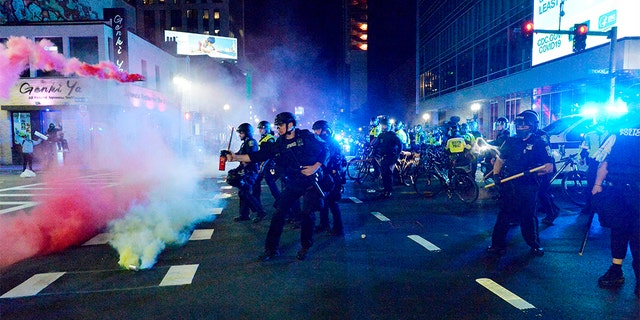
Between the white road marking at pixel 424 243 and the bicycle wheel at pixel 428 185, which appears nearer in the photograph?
the white road marking at pixel 424 243

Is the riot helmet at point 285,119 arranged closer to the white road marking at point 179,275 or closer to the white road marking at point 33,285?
the white road marking at point 179,275

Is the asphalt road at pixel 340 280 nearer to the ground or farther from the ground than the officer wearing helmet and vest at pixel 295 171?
nearer to the ground

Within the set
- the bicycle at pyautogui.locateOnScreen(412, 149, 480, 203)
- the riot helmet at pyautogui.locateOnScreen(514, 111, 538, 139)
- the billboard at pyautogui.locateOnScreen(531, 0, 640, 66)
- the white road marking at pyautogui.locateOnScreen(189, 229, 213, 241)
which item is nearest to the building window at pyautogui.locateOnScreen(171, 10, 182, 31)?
the billboard at pyautogui.locateOnScreen(531, 0, 640, 66)

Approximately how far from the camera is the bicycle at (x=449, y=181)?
33.0 feet

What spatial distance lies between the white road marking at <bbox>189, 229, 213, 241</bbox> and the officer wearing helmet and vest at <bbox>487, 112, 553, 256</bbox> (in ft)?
13.7

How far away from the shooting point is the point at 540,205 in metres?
8.95

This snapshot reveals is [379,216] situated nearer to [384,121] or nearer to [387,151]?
[387,151]

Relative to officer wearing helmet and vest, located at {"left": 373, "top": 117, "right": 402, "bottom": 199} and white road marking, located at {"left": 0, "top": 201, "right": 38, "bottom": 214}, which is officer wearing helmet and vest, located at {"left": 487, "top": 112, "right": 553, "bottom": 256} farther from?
white road marking, located at {"left": 0, "top": 201, "right": 38, "bottom": 214}

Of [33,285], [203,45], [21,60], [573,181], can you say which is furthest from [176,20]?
[33,285]

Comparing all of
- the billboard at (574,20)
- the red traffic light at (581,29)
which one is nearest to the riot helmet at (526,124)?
the red traffic light at (581,29)

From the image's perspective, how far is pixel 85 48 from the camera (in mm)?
24875

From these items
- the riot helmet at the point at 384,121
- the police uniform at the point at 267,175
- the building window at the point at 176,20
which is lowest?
the police uniform at the point at 267,175

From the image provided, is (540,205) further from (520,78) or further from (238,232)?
(520,78)

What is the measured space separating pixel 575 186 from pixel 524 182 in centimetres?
468
